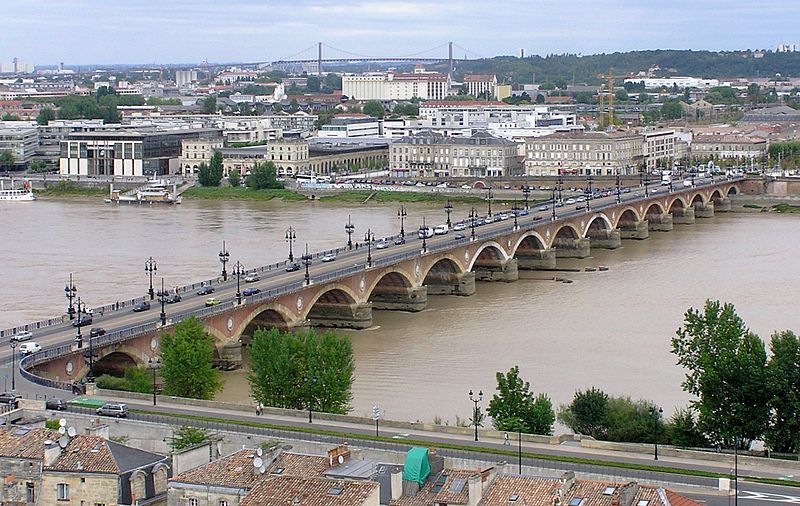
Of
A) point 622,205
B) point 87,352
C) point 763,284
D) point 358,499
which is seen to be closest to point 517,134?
point 622,205

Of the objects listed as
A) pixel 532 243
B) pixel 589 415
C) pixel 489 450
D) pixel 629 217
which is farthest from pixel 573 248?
pixel 489 450

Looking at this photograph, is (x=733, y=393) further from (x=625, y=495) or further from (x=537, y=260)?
(x=537, y=260)

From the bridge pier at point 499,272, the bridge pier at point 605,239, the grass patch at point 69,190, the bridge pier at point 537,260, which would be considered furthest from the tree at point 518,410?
the grass patch at point 69,190

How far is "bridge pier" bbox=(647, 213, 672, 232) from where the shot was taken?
177 feet

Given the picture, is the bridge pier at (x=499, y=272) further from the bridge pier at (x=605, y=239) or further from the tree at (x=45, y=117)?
the tree at (x=45, y=117)

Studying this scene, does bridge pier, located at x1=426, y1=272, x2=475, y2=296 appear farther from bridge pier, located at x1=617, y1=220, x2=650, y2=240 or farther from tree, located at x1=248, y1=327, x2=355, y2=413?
tree, located at x1=248, y1=327, x2=355, y2=413

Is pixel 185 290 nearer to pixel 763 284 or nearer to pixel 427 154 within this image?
pixel 763 284

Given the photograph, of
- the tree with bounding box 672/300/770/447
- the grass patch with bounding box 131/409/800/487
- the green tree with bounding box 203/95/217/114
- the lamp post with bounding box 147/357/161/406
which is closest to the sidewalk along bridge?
the lamp post with bounding box 147/357/161/406

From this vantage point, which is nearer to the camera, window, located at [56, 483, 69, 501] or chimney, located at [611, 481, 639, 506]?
chimney, located at [611, 481, 639, 506]

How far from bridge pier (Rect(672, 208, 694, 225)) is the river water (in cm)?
51

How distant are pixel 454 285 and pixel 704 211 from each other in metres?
22.6

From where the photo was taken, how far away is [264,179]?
6781 cm

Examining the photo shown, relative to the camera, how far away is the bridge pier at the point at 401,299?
35688 millimetres

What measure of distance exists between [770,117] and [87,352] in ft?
249
